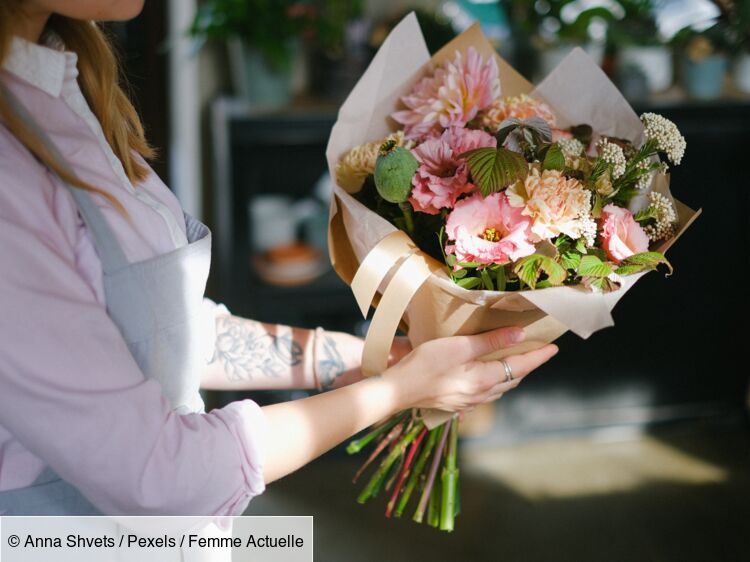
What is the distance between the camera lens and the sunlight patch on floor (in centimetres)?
287

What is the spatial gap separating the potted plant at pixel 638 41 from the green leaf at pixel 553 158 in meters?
1.99

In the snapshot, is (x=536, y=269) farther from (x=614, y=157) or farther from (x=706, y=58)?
(x=706, y=58)

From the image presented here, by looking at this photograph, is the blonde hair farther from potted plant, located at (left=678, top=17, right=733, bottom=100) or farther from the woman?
potted plant, located at (left=678, top=17, right=733, bottom=100)

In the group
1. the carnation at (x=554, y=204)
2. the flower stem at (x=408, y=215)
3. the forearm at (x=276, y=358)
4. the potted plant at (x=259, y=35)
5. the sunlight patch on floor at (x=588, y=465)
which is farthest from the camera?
the sunlight patch on floor at (x=588, y=465)

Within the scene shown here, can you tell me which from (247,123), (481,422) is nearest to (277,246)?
(247,123)

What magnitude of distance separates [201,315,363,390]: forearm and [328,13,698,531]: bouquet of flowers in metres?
0.12

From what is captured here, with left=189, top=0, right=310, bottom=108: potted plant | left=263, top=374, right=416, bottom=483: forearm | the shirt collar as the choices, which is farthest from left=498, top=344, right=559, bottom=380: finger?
left=189, top=0, right=310, bottom=108: potted plant

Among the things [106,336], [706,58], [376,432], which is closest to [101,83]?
[106,336]

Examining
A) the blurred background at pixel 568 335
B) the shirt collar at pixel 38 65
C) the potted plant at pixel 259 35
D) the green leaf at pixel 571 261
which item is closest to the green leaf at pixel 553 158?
the green leaf at pixel 571 261

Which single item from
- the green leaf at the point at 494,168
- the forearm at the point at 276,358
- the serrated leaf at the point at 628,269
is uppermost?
the green leaf at the point at 494,168

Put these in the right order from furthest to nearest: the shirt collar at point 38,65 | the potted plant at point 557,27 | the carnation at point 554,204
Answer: the potted plant at point 557,27, the carnation at point 554,204, the shirt collar at point 38,65

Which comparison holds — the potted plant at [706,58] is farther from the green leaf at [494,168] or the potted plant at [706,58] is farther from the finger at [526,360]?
the green leaf at [494,168]

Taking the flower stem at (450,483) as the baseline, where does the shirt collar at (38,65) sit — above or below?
above

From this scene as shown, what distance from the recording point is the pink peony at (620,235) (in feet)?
3.18
